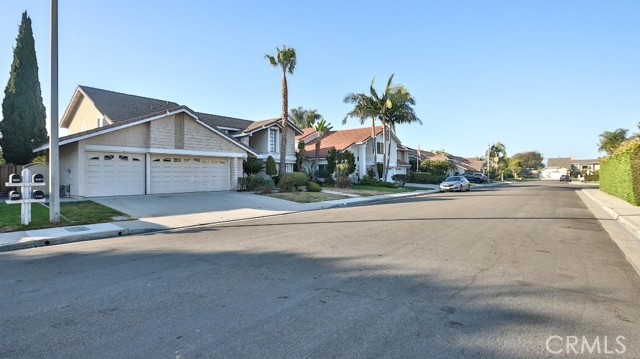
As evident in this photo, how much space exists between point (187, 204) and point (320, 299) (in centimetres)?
1352

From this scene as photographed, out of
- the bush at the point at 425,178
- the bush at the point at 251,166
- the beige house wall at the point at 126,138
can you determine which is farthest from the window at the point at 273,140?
the bush at the point at 425,178

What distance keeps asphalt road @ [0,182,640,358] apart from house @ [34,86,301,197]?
11.0m

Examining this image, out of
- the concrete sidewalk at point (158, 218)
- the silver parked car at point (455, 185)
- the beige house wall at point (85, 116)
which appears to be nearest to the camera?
the concrete sidewalk at point (158, 218)

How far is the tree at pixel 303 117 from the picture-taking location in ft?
192

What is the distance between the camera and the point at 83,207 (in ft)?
46.9

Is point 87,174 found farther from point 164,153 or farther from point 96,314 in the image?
point 96,314

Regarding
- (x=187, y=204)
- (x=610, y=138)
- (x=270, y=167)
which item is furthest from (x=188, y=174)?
(x=610, y=138)

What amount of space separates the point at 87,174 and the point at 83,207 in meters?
4.15

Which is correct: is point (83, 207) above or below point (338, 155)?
below

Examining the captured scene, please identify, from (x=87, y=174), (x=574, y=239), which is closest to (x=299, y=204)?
(x=87, y=174)

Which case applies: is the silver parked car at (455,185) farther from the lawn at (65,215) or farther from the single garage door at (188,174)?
the lawn at (65,215)

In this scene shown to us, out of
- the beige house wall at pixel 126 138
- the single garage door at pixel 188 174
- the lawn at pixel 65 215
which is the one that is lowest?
the lawn at pixel 65 215

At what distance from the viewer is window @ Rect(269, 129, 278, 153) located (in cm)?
3025

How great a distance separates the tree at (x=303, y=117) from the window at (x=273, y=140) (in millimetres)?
27915
